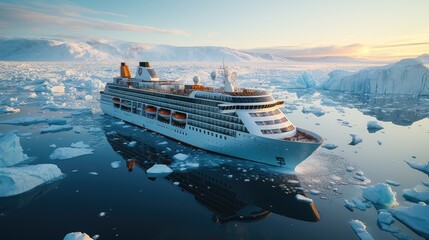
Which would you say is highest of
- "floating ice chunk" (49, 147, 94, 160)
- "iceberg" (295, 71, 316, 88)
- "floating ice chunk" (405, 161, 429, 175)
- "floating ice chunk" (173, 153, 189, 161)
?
"iceberg" (295, 71, 316, 88)

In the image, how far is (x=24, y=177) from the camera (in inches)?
659

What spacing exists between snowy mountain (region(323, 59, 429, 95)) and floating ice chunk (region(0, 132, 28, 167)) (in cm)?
7464

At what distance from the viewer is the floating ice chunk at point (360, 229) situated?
41.8ft

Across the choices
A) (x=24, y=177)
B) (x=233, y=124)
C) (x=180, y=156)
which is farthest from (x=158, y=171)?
(x=24, y=177)

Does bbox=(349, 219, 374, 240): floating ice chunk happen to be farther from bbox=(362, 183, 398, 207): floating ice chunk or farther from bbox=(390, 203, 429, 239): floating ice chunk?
bbox=(362, 183, 398, 207): floating ice chunk

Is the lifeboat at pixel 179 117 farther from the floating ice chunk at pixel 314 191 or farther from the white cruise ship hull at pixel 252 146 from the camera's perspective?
the floating ice chunk at pixel 314 191

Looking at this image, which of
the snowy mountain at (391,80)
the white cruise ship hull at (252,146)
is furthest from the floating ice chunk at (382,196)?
the snowy mountain at (391,80)

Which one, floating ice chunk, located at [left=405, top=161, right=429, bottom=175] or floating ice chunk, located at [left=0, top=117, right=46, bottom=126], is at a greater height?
floating ice chunk, located at [left=0, top=117, right=46, bottom=126]

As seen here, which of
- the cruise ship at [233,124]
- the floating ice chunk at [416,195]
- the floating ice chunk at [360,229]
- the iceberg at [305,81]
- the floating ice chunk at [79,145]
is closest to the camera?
the floating ice chunk at [360,229]

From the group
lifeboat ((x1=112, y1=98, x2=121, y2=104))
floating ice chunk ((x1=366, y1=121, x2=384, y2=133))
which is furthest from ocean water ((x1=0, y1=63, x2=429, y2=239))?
lifeboat ((x1=112, y1=98, x2=121, y2=104))

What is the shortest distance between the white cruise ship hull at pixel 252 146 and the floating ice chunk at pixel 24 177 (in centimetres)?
1076

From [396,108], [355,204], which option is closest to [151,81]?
[355,204]

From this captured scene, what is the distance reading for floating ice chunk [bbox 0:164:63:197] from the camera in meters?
16.0

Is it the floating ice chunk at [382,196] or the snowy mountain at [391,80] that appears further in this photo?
the snowy mountain at [391,80]
